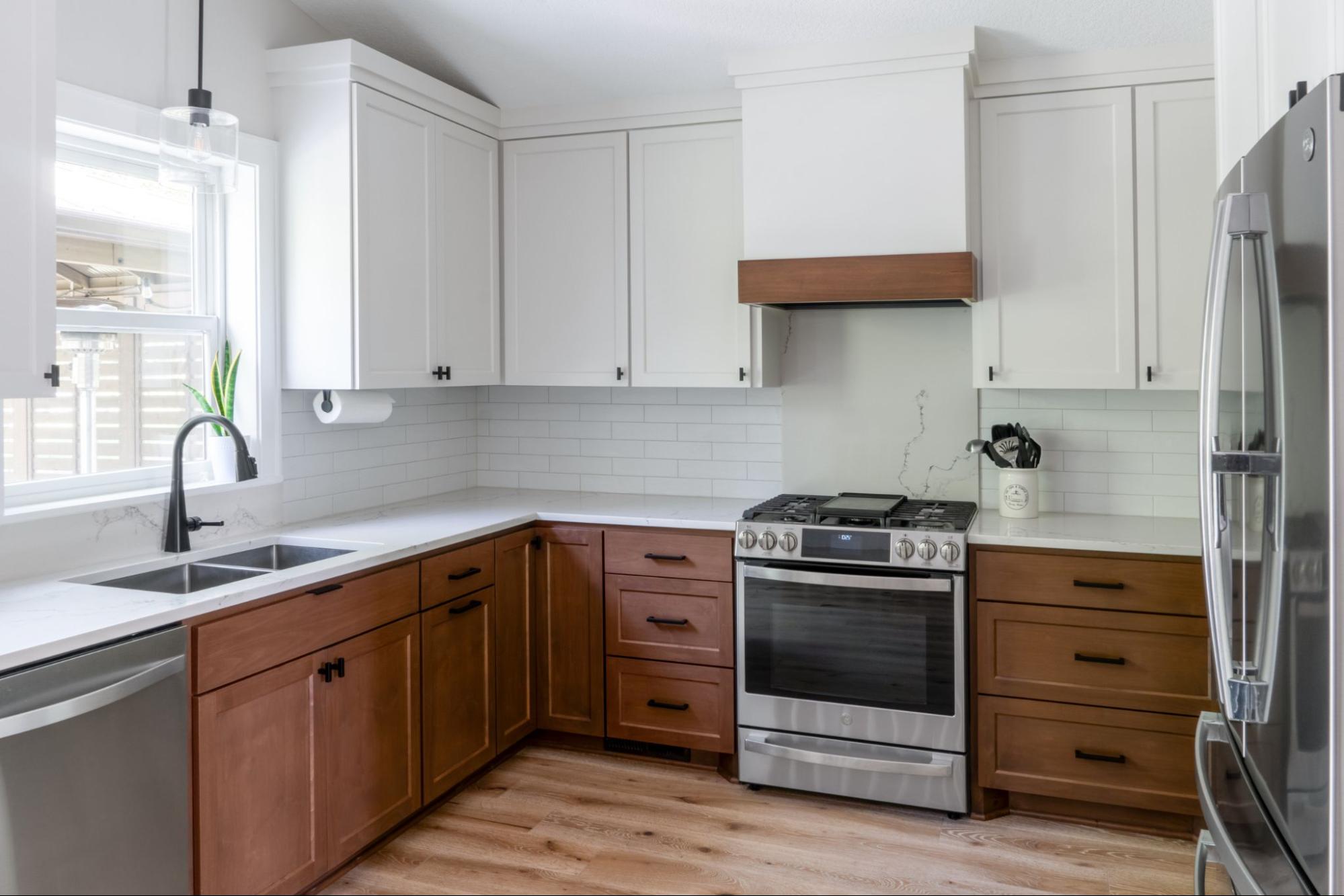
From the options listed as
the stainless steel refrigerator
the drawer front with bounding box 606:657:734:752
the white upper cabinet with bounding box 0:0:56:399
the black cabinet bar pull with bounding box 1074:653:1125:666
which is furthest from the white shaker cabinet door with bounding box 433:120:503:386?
the stainless steel refrigerator

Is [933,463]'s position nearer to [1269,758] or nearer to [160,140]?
[1269,758]

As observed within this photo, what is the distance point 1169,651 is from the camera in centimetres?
300

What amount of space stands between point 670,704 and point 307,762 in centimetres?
133

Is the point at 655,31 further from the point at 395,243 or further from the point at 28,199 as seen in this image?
the point at 28,199

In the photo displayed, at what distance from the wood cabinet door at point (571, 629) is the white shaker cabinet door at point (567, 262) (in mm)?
678

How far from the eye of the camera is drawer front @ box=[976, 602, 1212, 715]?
2.98 metres

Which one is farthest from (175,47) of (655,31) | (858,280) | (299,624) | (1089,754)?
(1089,754)

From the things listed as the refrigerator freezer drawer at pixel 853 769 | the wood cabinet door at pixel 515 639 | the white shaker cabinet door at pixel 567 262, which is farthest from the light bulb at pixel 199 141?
the refrigerator freezer drawer at pixel 853 769

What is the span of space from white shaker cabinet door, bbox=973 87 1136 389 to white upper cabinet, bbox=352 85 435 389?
192cm

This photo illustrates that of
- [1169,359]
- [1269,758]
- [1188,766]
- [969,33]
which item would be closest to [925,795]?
[1188,766]

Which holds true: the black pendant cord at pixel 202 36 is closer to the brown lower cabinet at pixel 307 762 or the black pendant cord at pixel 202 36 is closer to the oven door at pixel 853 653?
the brown lower cabinet at pixel 307 762

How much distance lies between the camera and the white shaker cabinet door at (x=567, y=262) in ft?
12.8

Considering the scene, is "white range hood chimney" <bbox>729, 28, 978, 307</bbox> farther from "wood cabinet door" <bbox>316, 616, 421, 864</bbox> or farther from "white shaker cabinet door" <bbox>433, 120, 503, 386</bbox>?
"wood cabinet door" <bbox>316, 616, 421, 864</bbox>

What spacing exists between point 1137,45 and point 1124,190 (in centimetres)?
45
